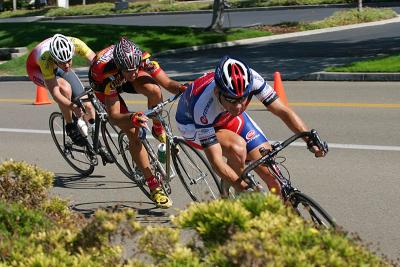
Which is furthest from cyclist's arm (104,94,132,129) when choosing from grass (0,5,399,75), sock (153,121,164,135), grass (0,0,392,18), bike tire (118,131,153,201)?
grass (0,0,392,18)

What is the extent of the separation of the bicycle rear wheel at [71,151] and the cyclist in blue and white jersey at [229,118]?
3.30m

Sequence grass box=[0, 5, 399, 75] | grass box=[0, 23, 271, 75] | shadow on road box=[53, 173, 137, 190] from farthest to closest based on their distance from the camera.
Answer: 1. grass box=[0, 23, 271, 75]
2. grass box=[0, 5, 399, 75]
3. shadow on road box=[53, 173, 137, 190]

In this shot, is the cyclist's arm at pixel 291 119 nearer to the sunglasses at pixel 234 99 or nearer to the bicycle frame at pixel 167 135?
the sunglasses at pixel 234 99

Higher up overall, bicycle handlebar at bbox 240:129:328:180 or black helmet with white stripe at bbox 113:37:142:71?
black helmet with white stripe at bbox 113:37:142:71

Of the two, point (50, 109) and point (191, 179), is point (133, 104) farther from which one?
point (191, 179)

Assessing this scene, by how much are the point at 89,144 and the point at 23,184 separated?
411cm

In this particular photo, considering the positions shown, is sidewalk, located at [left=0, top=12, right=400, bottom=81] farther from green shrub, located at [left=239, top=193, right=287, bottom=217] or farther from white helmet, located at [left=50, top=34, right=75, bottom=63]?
green shrub, located at [left=239, top=193, right=287, bottom=217]

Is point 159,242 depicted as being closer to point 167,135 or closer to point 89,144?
point 167,135

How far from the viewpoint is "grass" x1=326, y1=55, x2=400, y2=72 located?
59.6 ft

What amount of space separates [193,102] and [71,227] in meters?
2.35

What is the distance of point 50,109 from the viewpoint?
16453 mm

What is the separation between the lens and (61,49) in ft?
32.3

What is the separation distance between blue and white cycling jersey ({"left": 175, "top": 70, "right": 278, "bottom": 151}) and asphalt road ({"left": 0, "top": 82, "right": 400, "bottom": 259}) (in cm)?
129

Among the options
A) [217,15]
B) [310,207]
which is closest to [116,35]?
[217,15]
